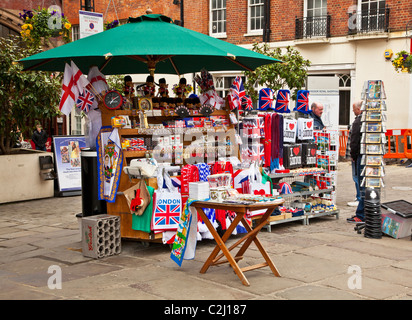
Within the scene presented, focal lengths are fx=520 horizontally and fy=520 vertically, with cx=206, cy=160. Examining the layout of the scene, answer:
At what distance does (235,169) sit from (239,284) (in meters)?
2.68

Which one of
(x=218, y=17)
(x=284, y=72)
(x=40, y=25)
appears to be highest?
(x=218, y=17)

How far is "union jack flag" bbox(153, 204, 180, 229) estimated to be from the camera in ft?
21.4

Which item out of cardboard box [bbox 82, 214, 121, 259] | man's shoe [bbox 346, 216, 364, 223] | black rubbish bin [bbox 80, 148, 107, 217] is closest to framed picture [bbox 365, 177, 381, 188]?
man's shoe [bbox 346, 216, 364, 223]

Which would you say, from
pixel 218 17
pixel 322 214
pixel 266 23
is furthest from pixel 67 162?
pixel 218 17

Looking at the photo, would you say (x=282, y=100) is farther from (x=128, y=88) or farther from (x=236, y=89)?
(x=128, y=88)

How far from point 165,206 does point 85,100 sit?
175 cm

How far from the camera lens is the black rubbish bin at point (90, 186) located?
700cm

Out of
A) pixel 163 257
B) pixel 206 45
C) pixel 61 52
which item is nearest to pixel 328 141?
pixel 206 45

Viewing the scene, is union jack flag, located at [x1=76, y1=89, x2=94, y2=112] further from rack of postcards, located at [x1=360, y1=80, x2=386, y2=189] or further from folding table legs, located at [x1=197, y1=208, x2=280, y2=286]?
rack of postcards, located at [x1=360, y1=80, x2=386, y2=189]

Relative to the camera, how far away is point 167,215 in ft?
21.6

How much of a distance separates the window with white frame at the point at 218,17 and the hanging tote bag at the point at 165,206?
1658cm

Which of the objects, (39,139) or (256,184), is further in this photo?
(39,139)

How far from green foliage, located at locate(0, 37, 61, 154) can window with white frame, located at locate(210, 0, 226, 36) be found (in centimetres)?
1191
